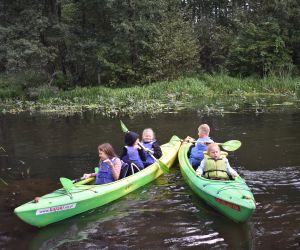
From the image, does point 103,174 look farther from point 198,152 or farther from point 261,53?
point 261,53

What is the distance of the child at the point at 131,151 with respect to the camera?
790cm

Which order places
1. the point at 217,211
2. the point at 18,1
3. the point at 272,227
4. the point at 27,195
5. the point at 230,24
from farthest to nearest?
1. the point at 230,24
2. the point at 18,1
3. the point at 27,195
4. the point at 217,211
5. the point at 272,227

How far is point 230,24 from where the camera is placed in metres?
33.2

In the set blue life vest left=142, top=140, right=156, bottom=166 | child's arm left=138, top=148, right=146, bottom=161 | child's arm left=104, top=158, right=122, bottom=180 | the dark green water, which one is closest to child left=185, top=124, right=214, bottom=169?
the dark green water

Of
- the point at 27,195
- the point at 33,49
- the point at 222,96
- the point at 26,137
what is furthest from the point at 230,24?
the point at 27,195

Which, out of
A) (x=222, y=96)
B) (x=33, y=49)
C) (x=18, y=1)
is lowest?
(x=222, y=96)

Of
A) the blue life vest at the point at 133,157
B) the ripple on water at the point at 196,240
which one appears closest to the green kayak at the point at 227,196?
the ripple on water at the point at 196,240

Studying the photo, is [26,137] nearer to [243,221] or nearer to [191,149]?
[191,149]

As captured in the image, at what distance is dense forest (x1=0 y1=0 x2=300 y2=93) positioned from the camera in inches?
1003

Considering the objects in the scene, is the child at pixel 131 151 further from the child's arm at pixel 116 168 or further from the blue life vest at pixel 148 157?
the child's arm at pixel 116 168

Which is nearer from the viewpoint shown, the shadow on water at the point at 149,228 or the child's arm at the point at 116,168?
the shadow on water at the point at 149,228

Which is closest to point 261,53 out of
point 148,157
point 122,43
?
point 122,43

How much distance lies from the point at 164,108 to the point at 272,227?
41.5ft

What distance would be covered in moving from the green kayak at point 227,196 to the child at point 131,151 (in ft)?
4.25
